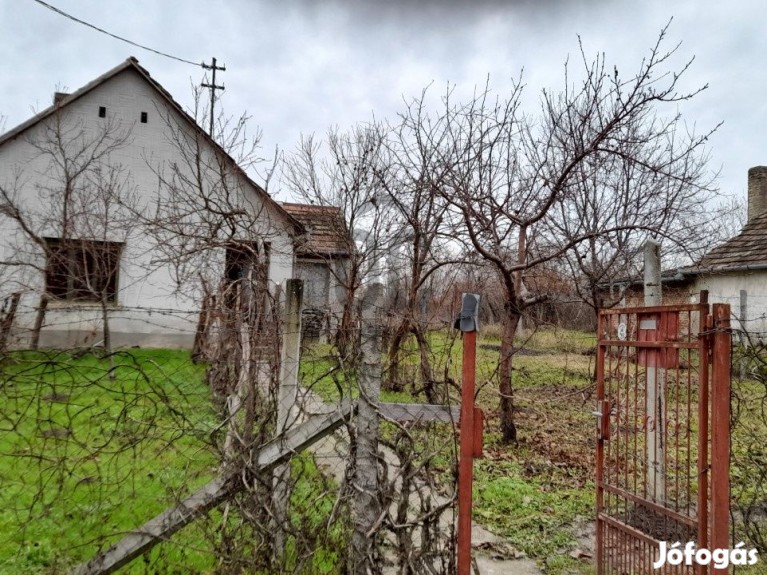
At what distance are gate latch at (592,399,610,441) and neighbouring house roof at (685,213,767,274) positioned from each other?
11137mm

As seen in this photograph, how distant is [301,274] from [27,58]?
9493 mm

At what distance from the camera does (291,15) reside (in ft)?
21.7

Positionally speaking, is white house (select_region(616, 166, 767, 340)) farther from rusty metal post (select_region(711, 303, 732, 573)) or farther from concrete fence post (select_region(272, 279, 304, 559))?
concrete fence post (select_region(272, 279, 304, 559))

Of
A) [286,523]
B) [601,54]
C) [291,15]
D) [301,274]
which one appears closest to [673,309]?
[286,523]

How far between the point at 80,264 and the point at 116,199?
174cm

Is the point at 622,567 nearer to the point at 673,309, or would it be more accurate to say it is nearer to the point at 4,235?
the point at 673,309

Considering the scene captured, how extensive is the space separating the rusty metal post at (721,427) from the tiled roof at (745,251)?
1186cm

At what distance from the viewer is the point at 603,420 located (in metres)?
3.40

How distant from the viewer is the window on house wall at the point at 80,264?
1042 cm

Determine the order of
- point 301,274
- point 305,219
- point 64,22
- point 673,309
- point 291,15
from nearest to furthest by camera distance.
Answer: point 673,309
point 291,15
point 64,22
point 305,219
point 301,274

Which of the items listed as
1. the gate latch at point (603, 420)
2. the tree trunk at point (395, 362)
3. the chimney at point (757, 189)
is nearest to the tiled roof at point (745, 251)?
the chimney at point (757, 189)

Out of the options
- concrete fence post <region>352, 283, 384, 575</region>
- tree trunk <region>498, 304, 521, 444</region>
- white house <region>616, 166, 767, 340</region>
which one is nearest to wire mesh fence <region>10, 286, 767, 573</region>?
concrete fence post <region>352, 283, 384, 575</region>

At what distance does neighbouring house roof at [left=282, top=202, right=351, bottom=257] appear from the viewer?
11433mm

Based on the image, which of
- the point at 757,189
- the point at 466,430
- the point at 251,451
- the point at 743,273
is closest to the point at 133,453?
the point at 251,451
